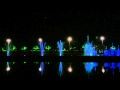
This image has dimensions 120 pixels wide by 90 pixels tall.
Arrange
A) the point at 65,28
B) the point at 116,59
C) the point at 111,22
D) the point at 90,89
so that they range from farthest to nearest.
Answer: the point at 65,28
the point at 111,22
the point at 116,59
the point at 90,89

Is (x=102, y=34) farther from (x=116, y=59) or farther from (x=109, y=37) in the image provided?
(x=116, y=59)

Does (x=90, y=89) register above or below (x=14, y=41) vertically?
below

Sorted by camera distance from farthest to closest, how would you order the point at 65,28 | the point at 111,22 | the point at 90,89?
1. the point at 65,28
2. the point at 111,22
3. the point at 90,89

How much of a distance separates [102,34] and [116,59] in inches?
783

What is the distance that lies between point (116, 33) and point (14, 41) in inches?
515

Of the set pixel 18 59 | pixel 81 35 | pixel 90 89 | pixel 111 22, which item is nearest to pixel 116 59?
pixel 18 59

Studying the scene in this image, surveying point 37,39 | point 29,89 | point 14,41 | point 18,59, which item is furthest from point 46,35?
point 29,89

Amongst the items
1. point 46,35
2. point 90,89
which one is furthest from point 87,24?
point 90,89

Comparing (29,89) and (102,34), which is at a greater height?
(102,34)

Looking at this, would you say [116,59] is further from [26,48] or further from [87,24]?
[26,48]

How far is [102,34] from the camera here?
3700cm

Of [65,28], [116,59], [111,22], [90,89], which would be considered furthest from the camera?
[65,28]

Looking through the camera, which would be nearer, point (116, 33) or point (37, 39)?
point (116, 33)

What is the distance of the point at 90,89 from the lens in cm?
627
